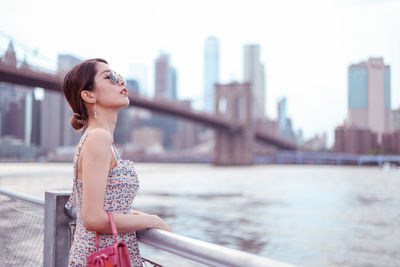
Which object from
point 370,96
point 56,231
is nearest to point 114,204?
point 56,231

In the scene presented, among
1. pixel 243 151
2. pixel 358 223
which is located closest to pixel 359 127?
pixel 358 223

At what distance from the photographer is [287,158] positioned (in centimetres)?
4959

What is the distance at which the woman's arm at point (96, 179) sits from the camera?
3.48 ft

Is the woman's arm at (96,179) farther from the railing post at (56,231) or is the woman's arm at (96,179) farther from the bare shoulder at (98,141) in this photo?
the railing post at (56,231)

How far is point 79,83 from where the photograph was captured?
1.24 m

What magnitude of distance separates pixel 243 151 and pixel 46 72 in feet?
80.6

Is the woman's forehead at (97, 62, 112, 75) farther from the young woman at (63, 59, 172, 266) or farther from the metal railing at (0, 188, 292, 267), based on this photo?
the metal railing at (0, 188, 292, 267)

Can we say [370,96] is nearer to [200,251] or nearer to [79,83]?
[79,83]

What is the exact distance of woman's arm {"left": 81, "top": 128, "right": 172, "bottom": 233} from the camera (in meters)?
1.06

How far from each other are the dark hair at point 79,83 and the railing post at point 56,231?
383 millimetres

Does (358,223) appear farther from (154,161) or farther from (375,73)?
(154,161)

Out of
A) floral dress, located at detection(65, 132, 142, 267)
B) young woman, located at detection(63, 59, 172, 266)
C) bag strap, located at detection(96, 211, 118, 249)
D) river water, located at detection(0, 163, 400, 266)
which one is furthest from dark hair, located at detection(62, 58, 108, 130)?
river water, located at detection(0, 163, 400, 266)

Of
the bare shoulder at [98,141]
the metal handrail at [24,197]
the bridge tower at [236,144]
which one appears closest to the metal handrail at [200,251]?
the bare shoulder at [98,141]

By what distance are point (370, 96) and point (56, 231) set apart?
63.1 feet
